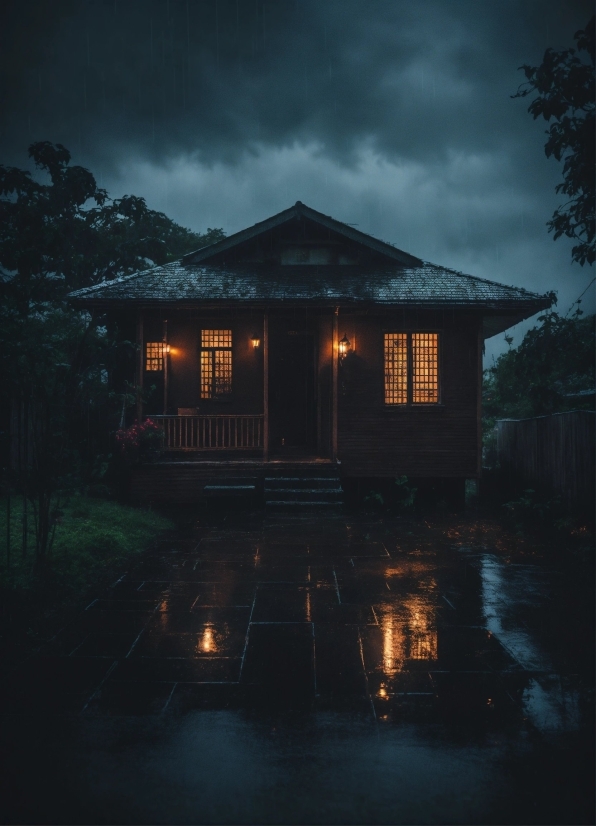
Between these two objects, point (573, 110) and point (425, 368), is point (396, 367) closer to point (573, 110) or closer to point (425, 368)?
point (425, 368)

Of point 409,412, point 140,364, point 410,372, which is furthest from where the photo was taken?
point 410,372

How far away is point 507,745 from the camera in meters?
3.15

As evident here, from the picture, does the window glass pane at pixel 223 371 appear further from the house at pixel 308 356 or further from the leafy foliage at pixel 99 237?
the leafy foliage at pixel 99 237

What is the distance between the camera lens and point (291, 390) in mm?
16406

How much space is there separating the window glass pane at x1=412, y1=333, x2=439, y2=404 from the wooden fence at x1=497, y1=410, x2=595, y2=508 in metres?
2.12

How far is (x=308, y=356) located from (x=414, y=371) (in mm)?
3347

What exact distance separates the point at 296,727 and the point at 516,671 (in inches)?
69.6

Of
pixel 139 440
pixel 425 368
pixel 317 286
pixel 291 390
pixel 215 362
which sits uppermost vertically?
pixel 317 286

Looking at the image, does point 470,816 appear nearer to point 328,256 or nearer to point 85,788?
point 85,788

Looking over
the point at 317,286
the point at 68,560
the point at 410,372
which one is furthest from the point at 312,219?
the point at 68,560

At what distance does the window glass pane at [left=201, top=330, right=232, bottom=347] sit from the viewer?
15094 millimetres

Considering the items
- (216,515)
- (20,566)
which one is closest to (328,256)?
(216,515)

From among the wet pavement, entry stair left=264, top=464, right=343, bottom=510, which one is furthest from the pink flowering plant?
the wet pavement

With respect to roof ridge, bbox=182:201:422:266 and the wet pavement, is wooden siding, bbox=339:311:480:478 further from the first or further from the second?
the wet pavement
